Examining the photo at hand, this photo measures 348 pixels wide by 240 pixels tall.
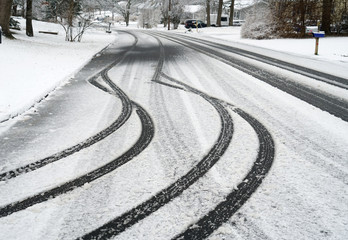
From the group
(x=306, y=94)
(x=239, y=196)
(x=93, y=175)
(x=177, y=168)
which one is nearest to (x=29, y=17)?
(x=306, y=94)

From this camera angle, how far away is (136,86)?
21.7ft

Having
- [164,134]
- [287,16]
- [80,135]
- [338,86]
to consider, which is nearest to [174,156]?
[164,134]

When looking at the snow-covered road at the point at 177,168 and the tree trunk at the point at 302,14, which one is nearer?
the snow-covered road at the point at 177,168

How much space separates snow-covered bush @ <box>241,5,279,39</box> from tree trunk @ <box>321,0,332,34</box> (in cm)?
351

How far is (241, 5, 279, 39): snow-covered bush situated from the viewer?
69.2 ft

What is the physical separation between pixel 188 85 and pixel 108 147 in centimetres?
353

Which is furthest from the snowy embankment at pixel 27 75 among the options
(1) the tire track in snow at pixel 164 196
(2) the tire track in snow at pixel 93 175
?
(1) the tire track in snow at pixel 164 196

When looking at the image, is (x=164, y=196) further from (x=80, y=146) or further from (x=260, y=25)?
(x=260, y=25)

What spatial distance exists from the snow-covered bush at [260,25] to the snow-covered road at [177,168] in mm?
17146

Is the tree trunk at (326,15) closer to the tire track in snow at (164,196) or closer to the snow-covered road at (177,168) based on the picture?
the snow-covered road at (177,168)

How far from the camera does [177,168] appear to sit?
2982 millimetres

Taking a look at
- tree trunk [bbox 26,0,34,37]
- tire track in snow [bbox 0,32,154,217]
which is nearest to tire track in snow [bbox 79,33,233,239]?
tire track in snow [bbox 0,32,154,217]

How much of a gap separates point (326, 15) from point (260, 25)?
477 centimetres

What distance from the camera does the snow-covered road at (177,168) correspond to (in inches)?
85.5
